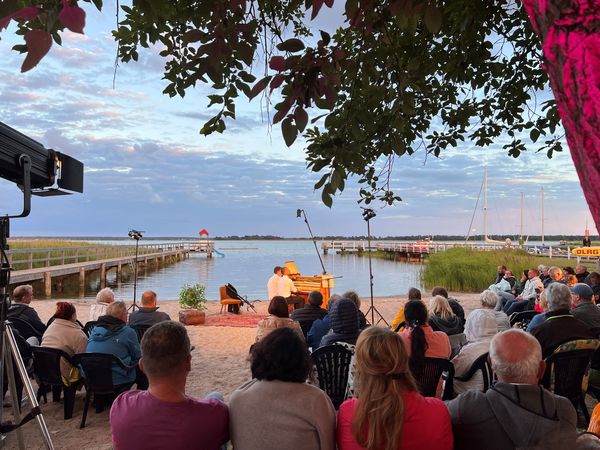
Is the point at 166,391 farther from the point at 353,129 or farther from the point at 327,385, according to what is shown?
the point at 327,385

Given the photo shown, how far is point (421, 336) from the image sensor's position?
318 cm

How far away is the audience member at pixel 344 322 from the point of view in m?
3.60

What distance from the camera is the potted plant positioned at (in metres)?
9.01

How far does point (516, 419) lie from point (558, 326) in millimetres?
2108

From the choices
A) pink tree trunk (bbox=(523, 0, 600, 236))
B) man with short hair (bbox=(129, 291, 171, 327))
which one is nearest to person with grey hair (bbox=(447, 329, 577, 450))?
pink tree trunk (bbox=(523, 0, 600, 236))

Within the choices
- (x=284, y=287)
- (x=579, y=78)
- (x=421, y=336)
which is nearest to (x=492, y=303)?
(x=421, y=336)

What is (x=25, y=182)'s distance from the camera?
7.82 ft

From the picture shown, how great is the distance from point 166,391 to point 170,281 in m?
22.8

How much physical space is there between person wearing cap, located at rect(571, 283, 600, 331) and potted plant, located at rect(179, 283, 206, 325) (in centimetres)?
660

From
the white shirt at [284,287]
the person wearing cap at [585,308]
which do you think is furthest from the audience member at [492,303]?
the white shirt at [284,287]

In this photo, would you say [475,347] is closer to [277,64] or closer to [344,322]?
[344,322]

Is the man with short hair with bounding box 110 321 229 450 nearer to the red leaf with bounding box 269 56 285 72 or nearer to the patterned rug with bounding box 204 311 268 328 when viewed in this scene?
the red leaf with bounding box 269 56 285 72

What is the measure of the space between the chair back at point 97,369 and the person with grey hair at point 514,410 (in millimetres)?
2867

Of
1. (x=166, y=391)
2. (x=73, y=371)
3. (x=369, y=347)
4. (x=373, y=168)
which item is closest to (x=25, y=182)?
(x=166, y=391)
